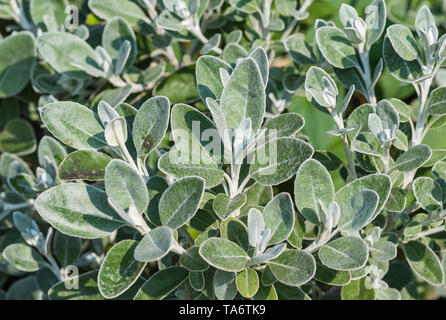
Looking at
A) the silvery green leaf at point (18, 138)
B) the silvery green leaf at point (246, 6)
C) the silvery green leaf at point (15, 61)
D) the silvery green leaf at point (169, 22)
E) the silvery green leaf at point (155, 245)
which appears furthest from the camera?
the silvery green leaf at point (18, 138)

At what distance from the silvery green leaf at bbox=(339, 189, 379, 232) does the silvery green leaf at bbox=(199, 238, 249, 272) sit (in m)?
0.24

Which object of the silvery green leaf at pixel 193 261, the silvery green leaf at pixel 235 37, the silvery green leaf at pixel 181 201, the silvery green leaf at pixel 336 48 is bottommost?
the silvery green leaf at pixel 193 261

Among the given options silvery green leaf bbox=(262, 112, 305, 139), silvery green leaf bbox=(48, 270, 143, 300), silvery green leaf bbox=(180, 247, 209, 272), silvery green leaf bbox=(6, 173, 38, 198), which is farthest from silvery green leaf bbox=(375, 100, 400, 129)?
silvery green leaf bbox=(6, 173, 38, 198)

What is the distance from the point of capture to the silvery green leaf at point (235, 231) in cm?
114

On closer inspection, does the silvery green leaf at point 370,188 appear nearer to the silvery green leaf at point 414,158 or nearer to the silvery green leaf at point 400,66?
the silvery green leaf at point 414,158

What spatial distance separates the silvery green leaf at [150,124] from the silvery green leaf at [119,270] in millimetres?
228

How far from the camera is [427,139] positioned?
5.25 ft

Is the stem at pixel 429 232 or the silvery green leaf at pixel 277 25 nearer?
the stem at pixel 429 232

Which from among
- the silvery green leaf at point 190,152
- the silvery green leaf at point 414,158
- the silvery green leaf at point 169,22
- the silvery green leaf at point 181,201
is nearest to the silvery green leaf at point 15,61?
the silvery green leaf at point 169,22

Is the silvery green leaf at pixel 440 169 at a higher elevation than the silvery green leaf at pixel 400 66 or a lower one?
lower

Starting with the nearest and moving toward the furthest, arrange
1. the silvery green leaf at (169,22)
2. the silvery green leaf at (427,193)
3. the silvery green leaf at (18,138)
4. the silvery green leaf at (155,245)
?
the silvery green leaf at (155,245)
the silvery green leaf at (427,193)
the silvery green leaf at (169,22)
the silvery green leaf at (18,138)

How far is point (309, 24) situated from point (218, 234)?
3.43ft

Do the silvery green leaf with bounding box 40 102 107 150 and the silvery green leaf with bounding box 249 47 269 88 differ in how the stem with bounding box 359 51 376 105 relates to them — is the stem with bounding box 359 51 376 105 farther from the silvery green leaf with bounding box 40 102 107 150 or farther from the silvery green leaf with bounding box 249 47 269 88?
the silvery green leaf with bounding box 40 102 107 150
